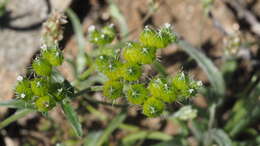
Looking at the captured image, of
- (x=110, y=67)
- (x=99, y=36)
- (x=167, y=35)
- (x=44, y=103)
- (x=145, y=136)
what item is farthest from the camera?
(x=145, y=136)

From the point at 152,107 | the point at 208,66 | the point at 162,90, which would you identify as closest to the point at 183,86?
the point at 162,90

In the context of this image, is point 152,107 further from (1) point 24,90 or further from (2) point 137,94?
(1) point 24,90

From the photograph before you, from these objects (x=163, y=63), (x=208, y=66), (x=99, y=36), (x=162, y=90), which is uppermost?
(x=163, y=63)

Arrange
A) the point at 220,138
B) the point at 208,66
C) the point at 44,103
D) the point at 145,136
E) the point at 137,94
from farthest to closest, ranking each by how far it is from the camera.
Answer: the point at 145,136 < the point at 208,66 < the point at 220,138 < the point at 137,94 < the point at 44,103

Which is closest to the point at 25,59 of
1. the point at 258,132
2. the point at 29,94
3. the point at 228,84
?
the point at 29,94

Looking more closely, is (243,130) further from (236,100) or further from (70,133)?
(70,133)

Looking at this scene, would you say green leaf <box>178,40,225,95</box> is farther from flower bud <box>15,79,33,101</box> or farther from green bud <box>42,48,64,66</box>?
flower bud <box>15,79,33,101</box>

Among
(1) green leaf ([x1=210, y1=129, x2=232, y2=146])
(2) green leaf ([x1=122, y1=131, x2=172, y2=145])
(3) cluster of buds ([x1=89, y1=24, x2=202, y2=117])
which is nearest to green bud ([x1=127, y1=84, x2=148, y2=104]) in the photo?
(3) cluster of buds ([x1=89, y1=24, x2=202, y2=117])
